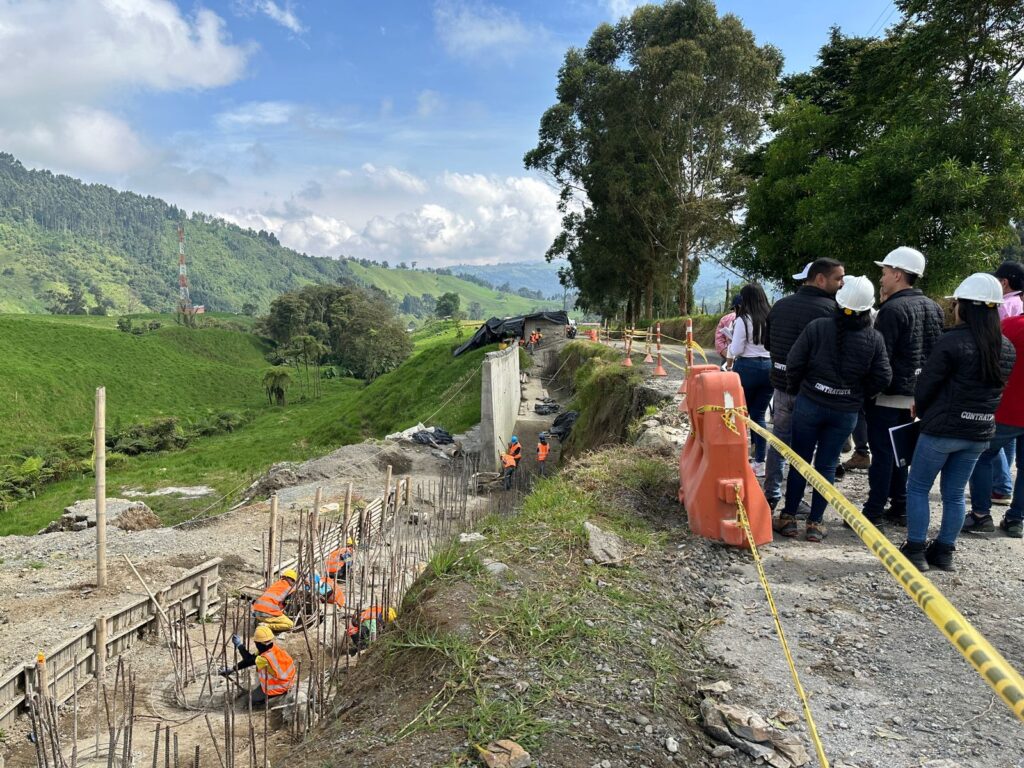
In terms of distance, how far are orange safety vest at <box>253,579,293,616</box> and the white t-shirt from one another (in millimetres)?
4758

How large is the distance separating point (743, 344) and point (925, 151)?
315 inches

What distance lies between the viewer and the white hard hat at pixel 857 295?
160 inches

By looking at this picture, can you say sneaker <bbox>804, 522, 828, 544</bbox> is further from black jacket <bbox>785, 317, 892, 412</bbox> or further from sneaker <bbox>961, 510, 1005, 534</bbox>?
sneaker <bbox>961, 510, 1005, 534</bbox>

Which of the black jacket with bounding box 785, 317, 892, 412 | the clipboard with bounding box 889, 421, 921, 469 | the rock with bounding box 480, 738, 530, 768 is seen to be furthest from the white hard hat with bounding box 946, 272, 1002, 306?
the rock with bounding box 480, 738, 530, 768

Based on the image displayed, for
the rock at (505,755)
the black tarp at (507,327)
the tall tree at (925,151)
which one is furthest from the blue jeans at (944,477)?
the black tarp at (507,327)

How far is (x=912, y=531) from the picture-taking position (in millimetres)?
3986

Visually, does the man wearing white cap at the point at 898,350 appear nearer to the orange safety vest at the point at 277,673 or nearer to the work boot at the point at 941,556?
the work boot at the point at 941,556

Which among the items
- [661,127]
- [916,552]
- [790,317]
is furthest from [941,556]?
[661,127]

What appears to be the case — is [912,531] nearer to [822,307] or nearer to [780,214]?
[822,307]

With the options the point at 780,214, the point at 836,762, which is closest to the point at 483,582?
the point at 836,762

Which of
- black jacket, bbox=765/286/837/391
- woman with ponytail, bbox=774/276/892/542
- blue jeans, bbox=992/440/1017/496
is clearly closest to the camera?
woman with ponytail, bbox=774/276/892/542

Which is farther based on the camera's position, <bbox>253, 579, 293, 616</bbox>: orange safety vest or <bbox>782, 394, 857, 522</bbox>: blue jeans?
<bbox>253, 579, 293, 616</bbox>: orange safety vest

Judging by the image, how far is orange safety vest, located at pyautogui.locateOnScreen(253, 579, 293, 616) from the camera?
573 cm

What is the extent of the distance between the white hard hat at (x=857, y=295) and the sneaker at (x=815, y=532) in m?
1.53
